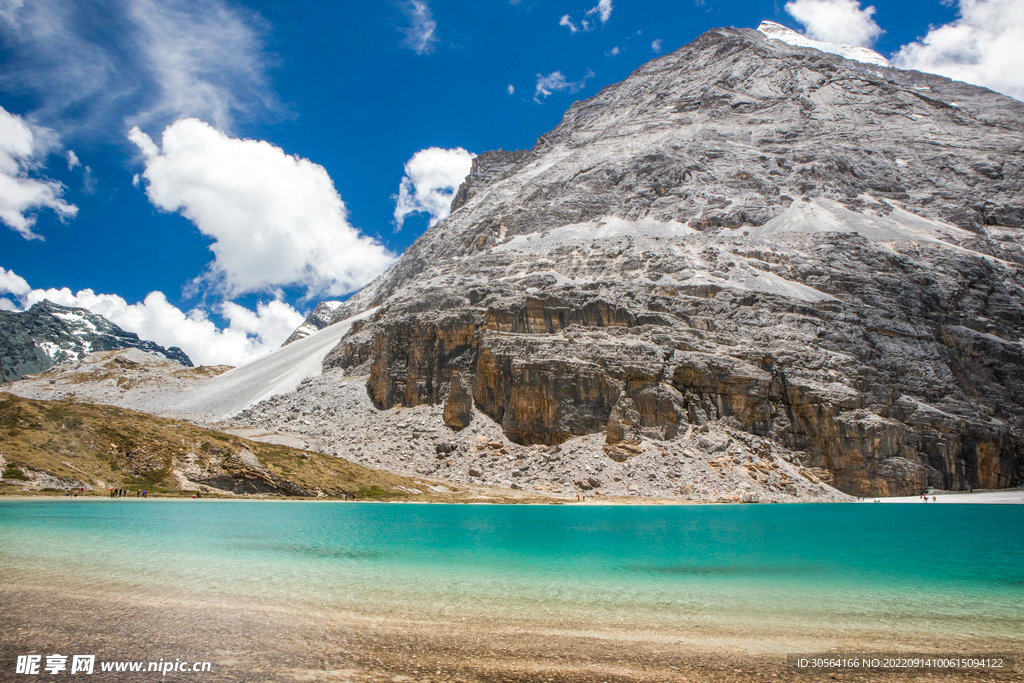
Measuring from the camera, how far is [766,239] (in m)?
102

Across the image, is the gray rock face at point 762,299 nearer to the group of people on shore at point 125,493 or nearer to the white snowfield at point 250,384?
the white snowfield at point 250,384

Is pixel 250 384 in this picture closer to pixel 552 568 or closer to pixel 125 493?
pixel 125 493

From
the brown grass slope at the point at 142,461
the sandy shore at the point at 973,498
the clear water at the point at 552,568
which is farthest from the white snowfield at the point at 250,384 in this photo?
the sandy shore at the point at 973,498

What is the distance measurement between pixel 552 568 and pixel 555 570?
0.41 metres

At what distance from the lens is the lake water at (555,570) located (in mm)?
13781

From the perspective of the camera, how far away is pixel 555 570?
19703 mm

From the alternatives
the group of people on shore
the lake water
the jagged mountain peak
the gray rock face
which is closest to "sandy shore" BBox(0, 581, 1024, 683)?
the lake water

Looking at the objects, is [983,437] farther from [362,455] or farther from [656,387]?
[362,455]

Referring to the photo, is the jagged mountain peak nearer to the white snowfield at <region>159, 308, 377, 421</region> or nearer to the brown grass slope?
the white snowfield at <region>159, 308, 377, 421</region>

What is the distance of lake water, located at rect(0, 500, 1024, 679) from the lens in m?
13.8

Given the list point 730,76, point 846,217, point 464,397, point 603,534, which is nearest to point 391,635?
point 603,534

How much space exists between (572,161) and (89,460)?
126m

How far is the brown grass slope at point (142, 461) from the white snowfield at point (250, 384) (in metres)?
35.8

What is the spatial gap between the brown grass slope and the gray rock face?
1050 inches
